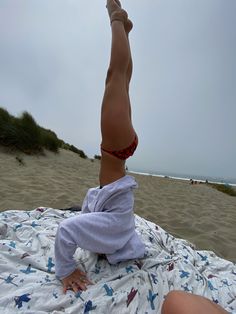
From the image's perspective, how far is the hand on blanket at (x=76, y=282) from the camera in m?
1.70

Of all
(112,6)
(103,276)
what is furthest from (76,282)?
(112,6)

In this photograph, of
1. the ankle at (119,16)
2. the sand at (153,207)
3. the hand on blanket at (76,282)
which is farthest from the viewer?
the sand at (153,207)

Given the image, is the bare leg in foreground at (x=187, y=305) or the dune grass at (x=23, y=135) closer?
the bare leg in foreground at (x=187, y=305)

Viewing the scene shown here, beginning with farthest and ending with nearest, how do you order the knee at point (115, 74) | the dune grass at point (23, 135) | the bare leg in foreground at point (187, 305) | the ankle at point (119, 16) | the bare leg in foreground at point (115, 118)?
1. the dune grass at point (23, 135)
2. the ankle at point (119, 16)
3. the knee at point (115, 74)
4. the bare leg in foreground at point (115, 118)
5. the bare leg in foreground at point (187, 305)

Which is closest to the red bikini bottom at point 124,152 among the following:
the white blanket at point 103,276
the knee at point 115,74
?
the knee at point 115,74

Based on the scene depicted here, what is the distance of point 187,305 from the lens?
50.7 inches

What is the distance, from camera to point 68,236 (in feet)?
5.54

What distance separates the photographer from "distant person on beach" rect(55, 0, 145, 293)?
1713 millimetres

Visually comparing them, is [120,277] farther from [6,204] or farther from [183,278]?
[6,204]

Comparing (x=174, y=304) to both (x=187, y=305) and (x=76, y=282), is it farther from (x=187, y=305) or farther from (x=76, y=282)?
(x=76, y=282)

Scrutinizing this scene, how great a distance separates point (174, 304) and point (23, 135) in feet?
25.7

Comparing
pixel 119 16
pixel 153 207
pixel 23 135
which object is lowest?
pixel 153 207

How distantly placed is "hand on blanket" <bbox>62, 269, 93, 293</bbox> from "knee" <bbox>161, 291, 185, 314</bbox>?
0.53 meters

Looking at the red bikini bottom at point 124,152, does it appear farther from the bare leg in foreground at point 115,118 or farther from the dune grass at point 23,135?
the dune grass at point 23,135
